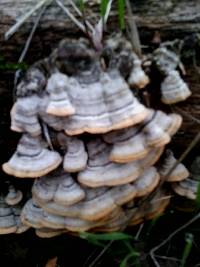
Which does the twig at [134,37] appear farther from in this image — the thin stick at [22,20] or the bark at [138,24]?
the thin stick at [22,20]

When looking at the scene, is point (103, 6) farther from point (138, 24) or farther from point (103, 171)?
point (103, 171)

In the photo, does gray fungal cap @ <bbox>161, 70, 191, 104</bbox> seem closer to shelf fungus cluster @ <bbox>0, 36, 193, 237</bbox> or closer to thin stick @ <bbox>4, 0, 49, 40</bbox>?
shelf fungus cluster @ <bbox>0, 36, 193, 237</bbox>

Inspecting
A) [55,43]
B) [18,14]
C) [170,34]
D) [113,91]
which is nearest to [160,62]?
[170,34]

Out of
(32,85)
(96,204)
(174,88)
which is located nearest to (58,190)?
(96,204)

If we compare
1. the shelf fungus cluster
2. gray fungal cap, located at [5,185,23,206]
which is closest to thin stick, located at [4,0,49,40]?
the shelf fungus cluster

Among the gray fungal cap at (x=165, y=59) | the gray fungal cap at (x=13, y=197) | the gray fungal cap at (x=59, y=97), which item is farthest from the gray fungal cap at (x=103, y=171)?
the gray fungal cap at (x=13, y=197)

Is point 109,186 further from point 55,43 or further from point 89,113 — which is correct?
point 55,43

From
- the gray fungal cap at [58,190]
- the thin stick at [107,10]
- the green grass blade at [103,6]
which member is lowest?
the gray fungal cap at [58,190]
